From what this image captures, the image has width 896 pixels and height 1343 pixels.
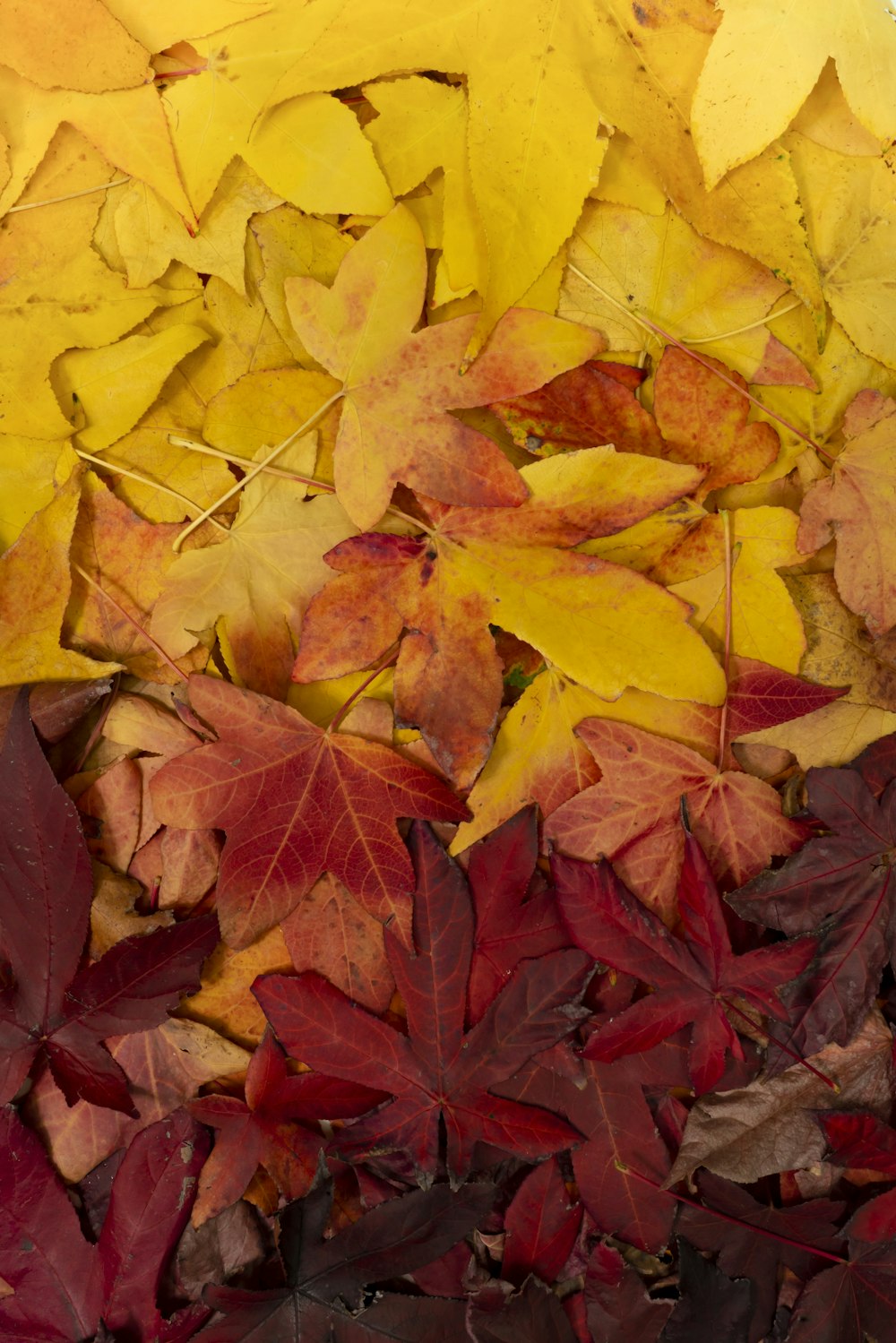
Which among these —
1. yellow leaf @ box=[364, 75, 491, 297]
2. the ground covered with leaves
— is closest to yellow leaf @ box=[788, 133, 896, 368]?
the ground covered with leaves

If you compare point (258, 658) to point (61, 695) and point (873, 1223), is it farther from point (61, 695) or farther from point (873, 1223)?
point (873, 1223)

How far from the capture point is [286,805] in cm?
74

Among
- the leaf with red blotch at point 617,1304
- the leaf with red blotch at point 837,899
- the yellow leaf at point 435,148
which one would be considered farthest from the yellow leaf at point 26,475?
the leaf with red blotch at point 617,1304

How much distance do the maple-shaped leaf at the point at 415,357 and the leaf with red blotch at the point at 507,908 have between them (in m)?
0.28

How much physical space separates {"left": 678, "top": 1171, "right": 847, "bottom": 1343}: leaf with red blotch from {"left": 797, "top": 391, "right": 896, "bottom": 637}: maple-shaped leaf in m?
0.50

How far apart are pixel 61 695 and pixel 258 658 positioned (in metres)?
0.17

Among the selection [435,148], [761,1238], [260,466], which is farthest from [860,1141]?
[435,148]

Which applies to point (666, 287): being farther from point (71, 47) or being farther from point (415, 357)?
point (71, 47)

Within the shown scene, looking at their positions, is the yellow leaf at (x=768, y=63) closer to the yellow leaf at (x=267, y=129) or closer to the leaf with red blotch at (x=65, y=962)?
the yellow leaf at (x=267, y=129)

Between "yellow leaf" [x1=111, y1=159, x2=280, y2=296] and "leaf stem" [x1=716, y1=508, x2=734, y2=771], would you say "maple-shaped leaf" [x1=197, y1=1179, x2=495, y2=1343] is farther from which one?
"yellow leaf" [x1=111, y1=159, x2=280, y2=296]

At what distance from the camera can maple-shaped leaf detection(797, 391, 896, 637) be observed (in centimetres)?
73

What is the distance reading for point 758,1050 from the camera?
0.78m

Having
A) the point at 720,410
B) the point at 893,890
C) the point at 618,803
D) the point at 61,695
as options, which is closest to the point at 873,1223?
the point at 893,890

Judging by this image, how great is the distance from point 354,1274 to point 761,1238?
0.34 m
